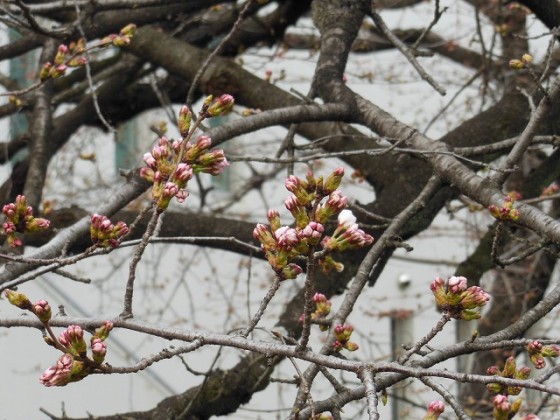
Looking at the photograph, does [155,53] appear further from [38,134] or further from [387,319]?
→ [387,319]

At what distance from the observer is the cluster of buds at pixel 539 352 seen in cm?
204

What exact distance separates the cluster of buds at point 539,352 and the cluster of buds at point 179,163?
72 centimetres

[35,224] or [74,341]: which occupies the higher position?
[35,224]

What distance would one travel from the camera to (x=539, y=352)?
6.79 feet

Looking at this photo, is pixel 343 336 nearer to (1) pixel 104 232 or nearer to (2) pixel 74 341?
(1) pixel 104 232

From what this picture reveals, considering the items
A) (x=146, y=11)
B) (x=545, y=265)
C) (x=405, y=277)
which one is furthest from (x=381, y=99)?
(x=146, y=11)

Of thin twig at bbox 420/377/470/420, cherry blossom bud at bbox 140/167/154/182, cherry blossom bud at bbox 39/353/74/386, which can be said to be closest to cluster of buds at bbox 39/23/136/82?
cherry blossom bud at bbox 140/167/154/182

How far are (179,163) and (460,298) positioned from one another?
1.97ft

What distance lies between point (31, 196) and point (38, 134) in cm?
40

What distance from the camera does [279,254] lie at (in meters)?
1.77

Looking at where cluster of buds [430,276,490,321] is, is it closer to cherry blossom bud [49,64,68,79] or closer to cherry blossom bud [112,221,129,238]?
cherry blossom bud [112,221,129,238]

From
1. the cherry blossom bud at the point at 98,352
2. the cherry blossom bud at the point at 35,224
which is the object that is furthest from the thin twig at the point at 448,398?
the cherry blossom bud at the point at 35,224

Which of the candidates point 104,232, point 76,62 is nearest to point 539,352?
point 104,232

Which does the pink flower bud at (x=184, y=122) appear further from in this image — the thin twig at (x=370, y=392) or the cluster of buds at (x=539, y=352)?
the cluster of buds at (x=539, y=352)
